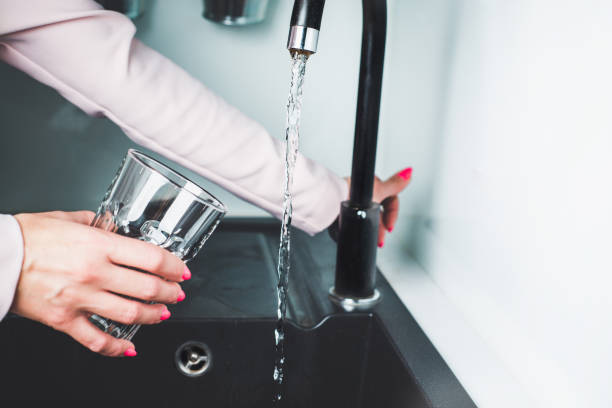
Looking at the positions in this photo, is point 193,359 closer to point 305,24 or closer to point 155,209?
point 155,209

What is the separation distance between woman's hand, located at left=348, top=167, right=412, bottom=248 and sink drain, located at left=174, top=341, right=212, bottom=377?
279 mm

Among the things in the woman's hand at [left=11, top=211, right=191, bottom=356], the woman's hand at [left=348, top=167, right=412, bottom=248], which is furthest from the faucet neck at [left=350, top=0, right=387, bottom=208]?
the woman's hand at [left=11, top=211, right=191, bottom=356]

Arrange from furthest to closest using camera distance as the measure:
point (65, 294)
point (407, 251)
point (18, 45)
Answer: point (407, 251), point (18, 45), point (65, 294)

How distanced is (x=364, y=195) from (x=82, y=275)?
340 millimetres

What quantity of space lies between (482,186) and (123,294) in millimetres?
432

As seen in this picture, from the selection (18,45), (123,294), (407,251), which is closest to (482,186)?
(407,251)

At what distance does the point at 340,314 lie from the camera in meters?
0.71

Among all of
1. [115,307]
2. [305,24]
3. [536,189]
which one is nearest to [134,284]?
[115,307]

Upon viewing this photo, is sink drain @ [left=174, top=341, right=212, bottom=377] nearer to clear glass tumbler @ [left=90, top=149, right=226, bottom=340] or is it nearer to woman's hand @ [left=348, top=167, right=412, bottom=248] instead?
clear glass tumbler @ [left=90, top=149, right=226, bottom=340]

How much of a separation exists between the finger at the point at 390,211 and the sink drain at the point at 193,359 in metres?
A: 0.32

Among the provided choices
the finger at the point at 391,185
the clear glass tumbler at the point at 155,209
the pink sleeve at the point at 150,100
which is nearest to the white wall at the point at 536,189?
the finger at the point at 391,185

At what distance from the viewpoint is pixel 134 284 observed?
1.63 feet

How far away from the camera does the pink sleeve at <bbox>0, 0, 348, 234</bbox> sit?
2.11 feet

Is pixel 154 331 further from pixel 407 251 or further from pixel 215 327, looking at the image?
pixel 407 251
